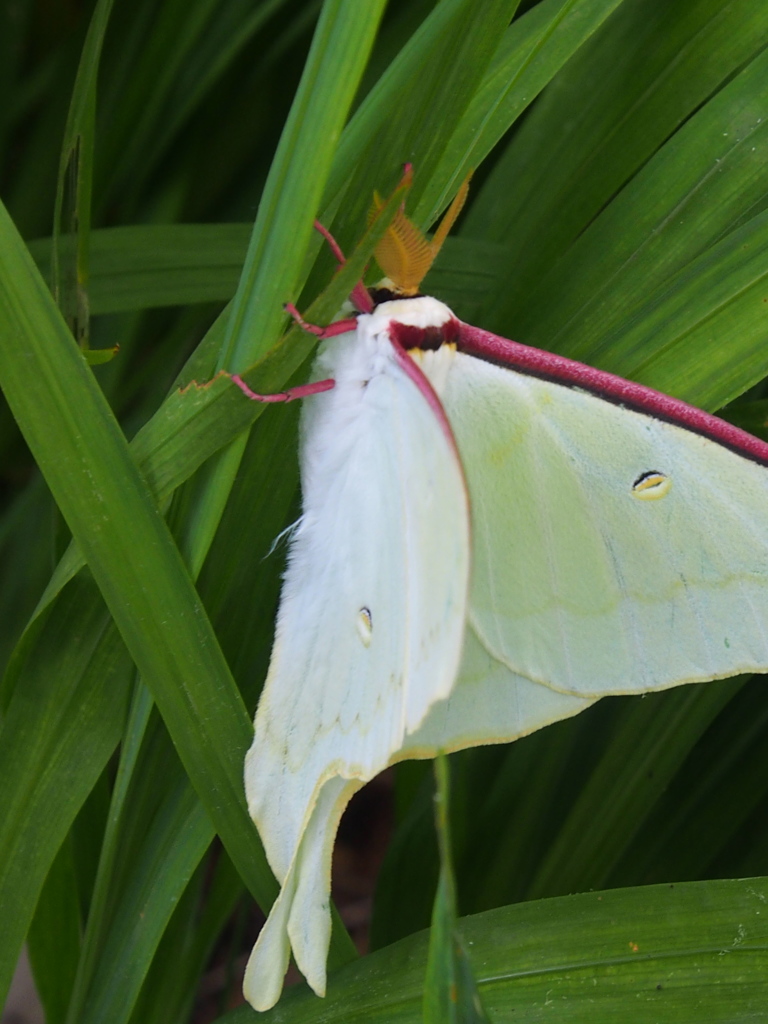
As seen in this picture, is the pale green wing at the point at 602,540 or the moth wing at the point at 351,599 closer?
the moth wing at the point at 351,599

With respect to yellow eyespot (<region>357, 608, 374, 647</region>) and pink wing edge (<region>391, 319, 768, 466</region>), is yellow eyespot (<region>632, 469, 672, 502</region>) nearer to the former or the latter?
pink wing edge (<region>391, 319, 768, 466</region>)

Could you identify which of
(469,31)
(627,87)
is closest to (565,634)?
(469,31)

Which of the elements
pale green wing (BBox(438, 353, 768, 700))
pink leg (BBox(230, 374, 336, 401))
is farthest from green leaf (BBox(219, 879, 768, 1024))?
pink leg (BBox(230, 374, 336, 401))

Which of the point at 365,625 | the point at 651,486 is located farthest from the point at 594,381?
the point at 365,625

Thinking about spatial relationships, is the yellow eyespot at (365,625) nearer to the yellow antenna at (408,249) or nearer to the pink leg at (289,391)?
the pink leg at (289,391)

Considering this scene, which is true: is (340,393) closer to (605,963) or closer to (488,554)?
(488,554)

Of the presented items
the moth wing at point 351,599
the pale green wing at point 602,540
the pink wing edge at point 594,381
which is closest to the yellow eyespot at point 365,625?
the moth wing at point 351,599
